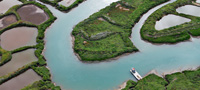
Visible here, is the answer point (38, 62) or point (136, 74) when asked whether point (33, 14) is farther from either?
point (136, 74)

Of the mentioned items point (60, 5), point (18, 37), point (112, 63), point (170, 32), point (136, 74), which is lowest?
point (136, 74)

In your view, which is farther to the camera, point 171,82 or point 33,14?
point 33,14

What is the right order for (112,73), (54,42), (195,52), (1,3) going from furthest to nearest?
(1,3) → (54,42) → (195,52) → (112,73)

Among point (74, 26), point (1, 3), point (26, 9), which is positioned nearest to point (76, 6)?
point (74, 26)

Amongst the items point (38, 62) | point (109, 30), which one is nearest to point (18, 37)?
point (38, 62)

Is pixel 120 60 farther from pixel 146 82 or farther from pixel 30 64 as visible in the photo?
pixel 30 64

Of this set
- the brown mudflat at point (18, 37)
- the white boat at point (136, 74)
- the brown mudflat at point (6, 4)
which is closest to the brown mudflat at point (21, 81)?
the brown mudflat at point (18, 37)

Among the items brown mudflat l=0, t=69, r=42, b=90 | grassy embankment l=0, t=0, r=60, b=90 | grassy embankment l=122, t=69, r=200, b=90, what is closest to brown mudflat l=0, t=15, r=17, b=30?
grassy embankment l=0, t=0, r=60, b=90

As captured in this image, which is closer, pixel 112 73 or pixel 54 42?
pixel 112 73
